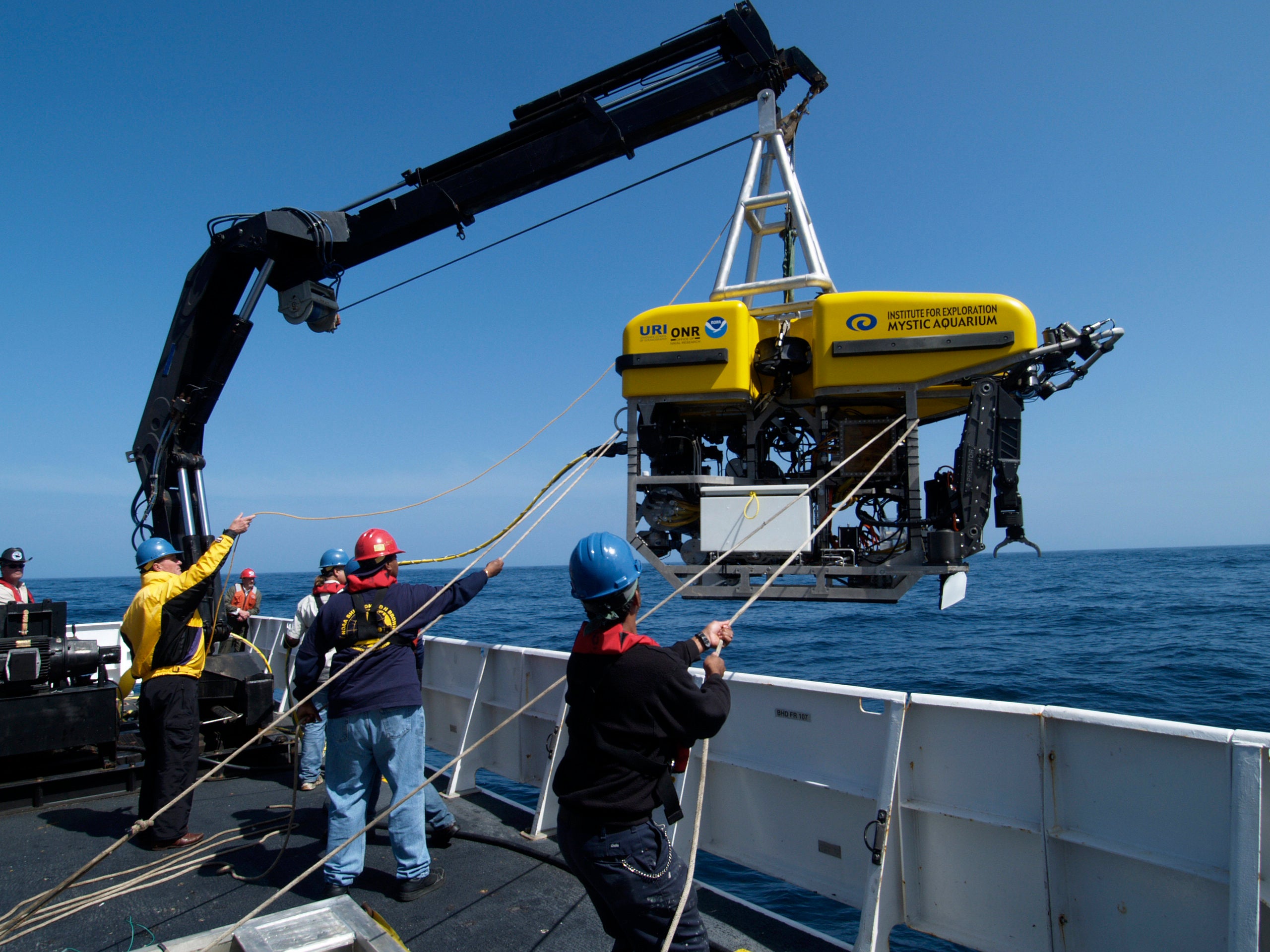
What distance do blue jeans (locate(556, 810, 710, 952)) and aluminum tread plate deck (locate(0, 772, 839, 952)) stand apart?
4.14 feet

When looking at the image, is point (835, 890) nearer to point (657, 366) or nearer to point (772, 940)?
point (772, 940)

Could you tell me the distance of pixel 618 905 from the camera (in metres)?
2.31

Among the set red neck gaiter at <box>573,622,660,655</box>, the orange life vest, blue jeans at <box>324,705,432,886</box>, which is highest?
red neck gaiter at <box>573,622,660,655</box>

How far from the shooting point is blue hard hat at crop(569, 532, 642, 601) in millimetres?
2469

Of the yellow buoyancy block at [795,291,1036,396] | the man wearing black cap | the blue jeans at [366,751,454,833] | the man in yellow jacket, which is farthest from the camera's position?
the man wearing black cap

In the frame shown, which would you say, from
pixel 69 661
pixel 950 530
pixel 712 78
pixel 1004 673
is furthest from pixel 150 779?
pixel 1004 673

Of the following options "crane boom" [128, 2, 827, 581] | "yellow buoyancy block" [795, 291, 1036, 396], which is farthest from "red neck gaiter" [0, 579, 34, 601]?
"yellow buoyancy block" [795, 291, 1036, 396]

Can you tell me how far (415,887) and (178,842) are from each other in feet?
6.23

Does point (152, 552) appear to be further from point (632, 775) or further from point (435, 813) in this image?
point (632, 775)

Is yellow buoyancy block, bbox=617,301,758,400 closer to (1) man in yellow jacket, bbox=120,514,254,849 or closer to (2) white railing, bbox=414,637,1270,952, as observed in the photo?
(2) white railing, bbox=414,637,1270,952

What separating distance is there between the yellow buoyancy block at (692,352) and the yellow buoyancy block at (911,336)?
1.95ft

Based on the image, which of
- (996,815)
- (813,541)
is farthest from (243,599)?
(996,815)

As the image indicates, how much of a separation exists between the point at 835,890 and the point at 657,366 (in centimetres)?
388

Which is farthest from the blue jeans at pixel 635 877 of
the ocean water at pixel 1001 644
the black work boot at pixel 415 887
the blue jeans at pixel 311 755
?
the blue jeans at pixel 311 755
